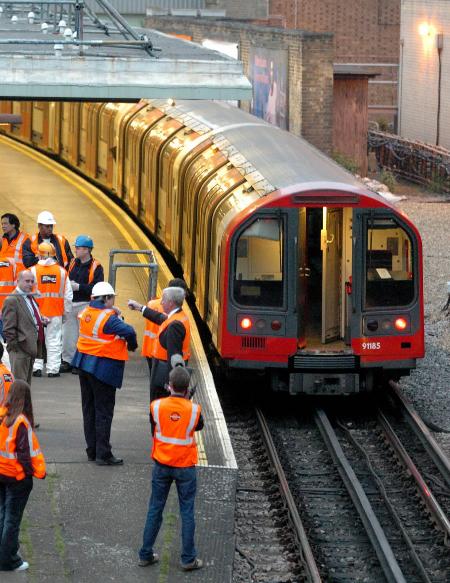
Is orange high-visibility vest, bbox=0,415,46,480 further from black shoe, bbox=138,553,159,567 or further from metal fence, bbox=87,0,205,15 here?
metal fence, bbox=87,0,205,15

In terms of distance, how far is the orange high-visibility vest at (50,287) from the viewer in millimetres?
14641

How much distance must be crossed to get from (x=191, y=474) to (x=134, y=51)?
8.95m

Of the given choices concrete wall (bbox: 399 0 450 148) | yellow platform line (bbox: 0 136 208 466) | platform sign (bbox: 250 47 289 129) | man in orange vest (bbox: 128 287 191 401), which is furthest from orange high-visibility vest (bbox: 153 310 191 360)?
concrete wall (bbox: 399 0 450 148)

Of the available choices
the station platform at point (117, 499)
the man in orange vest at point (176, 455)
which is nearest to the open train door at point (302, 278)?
the station platform at point (117, 499)

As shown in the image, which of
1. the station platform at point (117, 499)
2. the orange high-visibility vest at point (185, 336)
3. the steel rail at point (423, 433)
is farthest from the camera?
the steel rail at point (423, 433)

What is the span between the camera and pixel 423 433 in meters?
15.2

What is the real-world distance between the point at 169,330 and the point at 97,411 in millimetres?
905

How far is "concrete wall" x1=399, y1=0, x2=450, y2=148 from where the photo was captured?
4103 centimetres

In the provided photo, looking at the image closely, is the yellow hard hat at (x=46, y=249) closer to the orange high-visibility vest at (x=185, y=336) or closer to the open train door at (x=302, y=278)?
the orange high-visibility vest at (x=185, y=336)

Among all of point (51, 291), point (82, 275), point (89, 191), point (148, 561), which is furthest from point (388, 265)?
point (89, 191)

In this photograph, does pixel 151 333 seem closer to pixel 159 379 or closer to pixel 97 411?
pixel 159 379

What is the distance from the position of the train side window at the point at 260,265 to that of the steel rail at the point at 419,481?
1.78 metres

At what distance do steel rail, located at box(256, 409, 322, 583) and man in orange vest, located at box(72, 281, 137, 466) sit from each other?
5.72ft

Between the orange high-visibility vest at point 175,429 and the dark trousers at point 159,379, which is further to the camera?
the dark trousers at point 159,379
